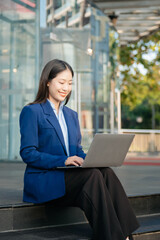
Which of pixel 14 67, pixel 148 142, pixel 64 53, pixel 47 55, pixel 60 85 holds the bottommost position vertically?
pixel 148 142

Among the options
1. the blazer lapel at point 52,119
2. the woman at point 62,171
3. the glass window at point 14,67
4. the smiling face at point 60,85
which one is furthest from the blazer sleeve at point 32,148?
the glass window at point 14,67

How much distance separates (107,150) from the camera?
3.45m

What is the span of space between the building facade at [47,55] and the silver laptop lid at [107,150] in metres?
5.84

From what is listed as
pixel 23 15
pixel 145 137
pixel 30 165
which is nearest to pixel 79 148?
pixel 30 165

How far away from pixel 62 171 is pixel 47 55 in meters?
6.23

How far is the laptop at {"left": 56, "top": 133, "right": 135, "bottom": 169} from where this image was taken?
334cm

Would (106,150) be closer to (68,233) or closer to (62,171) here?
(62,171)

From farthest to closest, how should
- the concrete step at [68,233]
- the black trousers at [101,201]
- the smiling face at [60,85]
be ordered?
the smiling face at [60,85]
the concrete step at [68,233]
the black trousers at [101,201]

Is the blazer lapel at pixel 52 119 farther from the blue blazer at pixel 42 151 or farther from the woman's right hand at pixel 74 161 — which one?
the woman's right hand at pixel 74 161

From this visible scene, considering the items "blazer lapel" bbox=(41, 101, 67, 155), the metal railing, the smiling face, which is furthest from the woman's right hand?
the metal railing

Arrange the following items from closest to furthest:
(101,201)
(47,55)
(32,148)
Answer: (101,201) < (32,148) < (47,55)

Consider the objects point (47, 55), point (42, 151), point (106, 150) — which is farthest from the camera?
point (47, 55)

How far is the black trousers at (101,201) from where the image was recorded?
10.8ft

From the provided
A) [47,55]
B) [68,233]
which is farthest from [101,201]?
[47,55]
